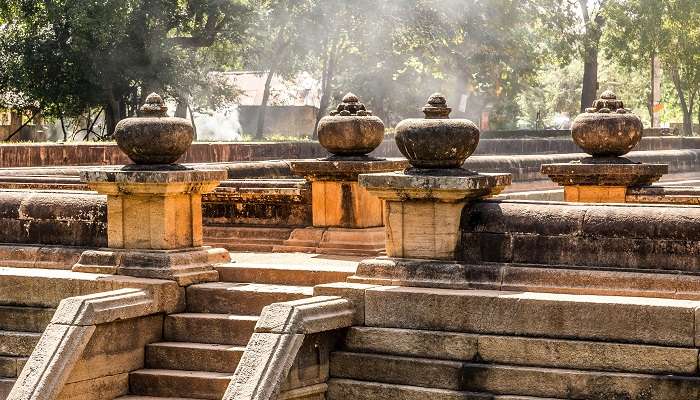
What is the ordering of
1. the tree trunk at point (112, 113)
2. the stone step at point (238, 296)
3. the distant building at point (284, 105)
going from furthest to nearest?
the distant building at point (284, 105) < the tree trunk at point (112, 113) < the stone step at point (238, 296)

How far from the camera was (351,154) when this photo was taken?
1284 cm

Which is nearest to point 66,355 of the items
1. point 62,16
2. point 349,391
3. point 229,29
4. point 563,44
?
point 349,391

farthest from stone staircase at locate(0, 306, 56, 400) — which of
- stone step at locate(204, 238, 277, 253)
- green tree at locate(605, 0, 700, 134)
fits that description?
green tree at locate(605, 0, 700, 134)

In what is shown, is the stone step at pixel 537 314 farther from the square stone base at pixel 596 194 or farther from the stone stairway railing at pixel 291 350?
the square stone base at pixel 596 194

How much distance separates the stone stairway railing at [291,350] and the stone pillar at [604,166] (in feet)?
14.2

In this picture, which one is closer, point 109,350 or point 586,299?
point 586,299

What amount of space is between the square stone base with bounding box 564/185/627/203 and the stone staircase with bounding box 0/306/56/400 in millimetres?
5189

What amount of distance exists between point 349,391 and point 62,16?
946 inches

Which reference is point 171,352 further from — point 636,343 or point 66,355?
point 636,343

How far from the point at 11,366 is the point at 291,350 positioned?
2724 millimetres

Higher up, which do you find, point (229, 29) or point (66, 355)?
Answer: point (229, 29)

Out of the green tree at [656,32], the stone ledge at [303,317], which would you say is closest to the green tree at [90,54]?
the green tree at [656,32]

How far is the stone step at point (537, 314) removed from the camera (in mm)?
8523

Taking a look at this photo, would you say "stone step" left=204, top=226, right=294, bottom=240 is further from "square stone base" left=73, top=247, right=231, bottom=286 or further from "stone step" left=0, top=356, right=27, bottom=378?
"stone step" left=0, top=356, right=27, bottom=378
